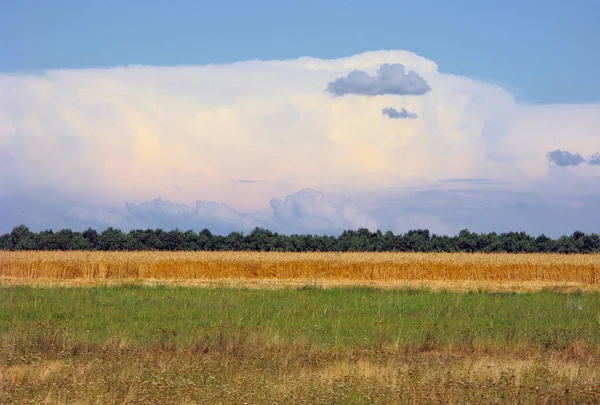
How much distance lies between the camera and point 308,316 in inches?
864

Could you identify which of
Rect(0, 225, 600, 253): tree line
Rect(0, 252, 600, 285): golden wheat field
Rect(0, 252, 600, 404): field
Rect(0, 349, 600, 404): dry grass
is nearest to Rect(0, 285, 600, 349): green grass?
Rect(0, 252, 600, 404): field

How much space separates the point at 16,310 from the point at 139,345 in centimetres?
831

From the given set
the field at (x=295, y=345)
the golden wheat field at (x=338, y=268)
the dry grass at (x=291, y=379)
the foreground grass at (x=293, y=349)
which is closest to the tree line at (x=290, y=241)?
the golden wheat field at (x=338, y=268)

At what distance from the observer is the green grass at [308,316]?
1739 cm

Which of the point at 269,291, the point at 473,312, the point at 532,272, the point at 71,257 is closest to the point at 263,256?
the point at 71,257

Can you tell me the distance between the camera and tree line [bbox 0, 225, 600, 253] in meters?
72.4

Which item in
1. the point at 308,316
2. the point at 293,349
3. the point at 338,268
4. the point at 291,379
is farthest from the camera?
the point at 338,268

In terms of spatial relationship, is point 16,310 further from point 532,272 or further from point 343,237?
point 343,237

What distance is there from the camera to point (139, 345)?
16.1m

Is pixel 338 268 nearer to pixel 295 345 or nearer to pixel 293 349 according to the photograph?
pixel 295 345

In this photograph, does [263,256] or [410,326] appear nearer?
[410,326]

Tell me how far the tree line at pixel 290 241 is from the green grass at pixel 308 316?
1710 inches

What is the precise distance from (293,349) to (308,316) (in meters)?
6.69

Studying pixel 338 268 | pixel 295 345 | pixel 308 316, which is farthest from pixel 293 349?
pixel 338 268
